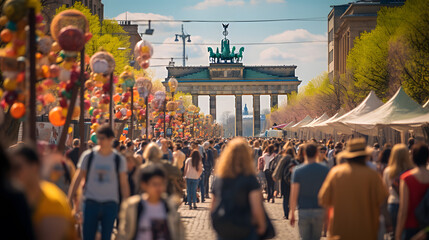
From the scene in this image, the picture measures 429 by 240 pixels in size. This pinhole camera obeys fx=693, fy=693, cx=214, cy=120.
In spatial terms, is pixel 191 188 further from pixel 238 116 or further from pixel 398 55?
pixel 238 116

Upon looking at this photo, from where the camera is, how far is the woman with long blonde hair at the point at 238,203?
6.34 m

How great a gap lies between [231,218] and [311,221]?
269 cm

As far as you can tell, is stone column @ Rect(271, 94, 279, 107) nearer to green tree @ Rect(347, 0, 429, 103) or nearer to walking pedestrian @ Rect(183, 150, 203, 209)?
Result: green tree @ Rect(347, 0, 429, 103)

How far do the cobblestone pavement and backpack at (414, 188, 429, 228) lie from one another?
5.17m

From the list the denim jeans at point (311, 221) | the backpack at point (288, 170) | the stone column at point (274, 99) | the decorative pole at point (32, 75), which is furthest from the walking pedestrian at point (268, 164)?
the stone column at point (274, 99)

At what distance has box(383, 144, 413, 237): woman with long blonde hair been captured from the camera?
8.84 m

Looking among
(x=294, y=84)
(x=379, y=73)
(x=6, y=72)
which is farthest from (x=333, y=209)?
(x=294, y=84)

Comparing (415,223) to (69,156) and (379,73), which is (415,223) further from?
(379,73)

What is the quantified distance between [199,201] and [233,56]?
10278 centimetres

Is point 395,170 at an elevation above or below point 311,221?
above

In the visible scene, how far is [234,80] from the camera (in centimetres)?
11800

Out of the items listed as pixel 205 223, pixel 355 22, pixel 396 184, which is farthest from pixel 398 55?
pixel 355 22

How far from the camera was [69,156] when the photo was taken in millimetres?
14320

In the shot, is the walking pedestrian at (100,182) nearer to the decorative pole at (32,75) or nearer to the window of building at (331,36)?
the decorative pole at (32,75)
